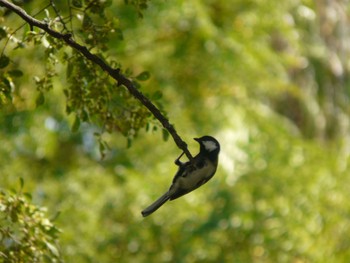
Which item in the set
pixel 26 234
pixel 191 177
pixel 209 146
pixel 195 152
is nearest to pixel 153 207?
pixel 191 177

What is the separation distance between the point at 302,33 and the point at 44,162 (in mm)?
3976

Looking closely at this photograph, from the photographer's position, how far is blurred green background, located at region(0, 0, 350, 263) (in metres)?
8.86

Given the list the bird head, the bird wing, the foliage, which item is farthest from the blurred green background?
the bird wing

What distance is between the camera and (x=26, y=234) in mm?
3984

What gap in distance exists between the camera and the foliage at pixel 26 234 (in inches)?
154

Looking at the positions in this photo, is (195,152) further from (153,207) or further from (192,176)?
(153,207)

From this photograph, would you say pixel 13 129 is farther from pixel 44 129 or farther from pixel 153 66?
pixel 153 66

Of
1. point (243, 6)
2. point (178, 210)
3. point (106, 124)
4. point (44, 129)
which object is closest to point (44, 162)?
point (44, 129)

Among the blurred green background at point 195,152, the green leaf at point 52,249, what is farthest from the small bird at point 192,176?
the blurred green background at point 195,152

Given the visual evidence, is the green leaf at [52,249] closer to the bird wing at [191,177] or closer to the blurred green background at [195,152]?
the bird wing at [191,177]

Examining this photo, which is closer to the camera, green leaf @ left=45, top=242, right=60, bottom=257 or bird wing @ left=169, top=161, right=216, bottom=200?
bird wing @ left=169, top=161, right=216, bottom=200

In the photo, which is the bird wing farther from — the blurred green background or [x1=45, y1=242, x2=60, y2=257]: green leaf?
the blurred green background

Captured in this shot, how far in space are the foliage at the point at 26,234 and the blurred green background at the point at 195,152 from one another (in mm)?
3746

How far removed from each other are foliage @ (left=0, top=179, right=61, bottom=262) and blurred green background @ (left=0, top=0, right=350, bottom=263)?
12.3ft
